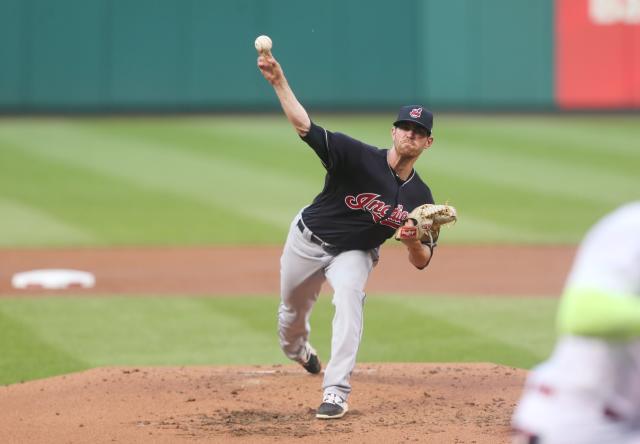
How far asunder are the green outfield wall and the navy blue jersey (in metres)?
15.0

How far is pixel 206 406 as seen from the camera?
7.34m

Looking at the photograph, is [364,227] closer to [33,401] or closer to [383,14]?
[33,401]

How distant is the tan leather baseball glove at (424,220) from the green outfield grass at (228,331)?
7.12 feet

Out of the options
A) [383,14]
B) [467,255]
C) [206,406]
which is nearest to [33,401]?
[206,406]

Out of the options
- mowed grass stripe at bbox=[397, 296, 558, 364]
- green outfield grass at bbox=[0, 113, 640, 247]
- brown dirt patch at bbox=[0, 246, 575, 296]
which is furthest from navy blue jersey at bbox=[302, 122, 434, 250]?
Result: green outfield grass at bbox=[0, 113, 640, 247]

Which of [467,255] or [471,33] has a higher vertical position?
[471,33]

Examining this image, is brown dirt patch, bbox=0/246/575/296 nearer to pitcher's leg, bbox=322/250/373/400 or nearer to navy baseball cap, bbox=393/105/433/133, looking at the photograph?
pitcher's leg, bbox=322/250/373/400

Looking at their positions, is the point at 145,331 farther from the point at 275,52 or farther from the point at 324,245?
the point at 275,52

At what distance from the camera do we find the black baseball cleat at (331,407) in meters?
6.95

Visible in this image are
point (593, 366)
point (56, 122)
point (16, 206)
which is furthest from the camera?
point (56, 122)

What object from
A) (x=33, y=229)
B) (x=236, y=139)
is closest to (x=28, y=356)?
(x=33, y=229)

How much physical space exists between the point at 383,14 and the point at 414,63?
104cm

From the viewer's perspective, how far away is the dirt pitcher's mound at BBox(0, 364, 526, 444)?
666cm

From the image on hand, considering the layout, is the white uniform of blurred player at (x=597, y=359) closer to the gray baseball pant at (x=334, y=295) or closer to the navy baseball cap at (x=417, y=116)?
the gray baseball pant at (x=334, y=295)
